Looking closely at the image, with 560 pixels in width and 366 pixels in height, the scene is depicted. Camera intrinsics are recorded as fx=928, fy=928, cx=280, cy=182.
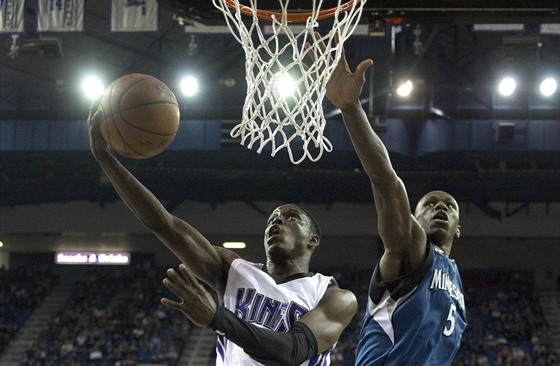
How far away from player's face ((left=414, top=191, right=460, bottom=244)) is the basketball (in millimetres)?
1173

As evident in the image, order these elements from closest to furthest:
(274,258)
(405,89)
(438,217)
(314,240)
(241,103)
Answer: (438,217) → (274,258) → (314,240) → (405,89) → (241,103)

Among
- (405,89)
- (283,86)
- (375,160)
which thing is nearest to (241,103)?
(405,89)

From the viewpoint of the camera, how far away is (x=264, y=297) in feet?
13.3

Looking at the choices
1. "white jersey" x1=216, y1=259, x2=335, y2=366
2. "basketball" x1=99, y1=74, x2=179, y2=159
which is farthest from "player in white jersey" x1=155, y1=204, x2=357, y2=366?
"basketball" x1=99, y1=74, x2=179, y2=159

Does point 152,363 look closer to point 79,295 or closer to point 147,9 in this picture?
point 79,295

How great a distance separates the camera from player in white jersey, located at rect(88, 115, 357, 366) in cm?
343

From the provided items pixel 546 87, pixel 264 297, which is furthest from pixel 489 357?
pixel 264 297

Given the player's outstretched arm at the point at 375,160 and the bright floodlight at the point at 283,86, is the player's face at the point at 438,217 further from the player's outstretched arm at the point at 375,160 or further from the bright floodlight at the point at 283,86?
the bright floodlight at the point at 283,86

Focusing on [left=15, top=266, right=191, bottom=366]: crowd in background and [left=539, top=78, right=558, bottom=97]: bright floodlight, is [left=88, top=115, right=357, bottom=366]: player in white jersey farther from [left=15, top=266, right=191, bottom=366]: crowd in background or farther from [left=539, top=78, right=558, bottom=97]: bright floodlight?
[left=15, top=266, right=191, bottom=366]: crowd in background

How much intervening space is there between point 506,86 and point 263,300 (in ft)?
39.4

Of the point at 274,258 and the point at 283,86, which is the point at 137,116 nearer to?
the point at 274,258

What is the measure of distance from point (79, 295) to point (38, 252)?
239 centimetres

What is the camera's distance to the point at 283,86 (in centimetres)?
544

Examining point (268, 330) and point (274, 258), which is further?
point (274, 258)
